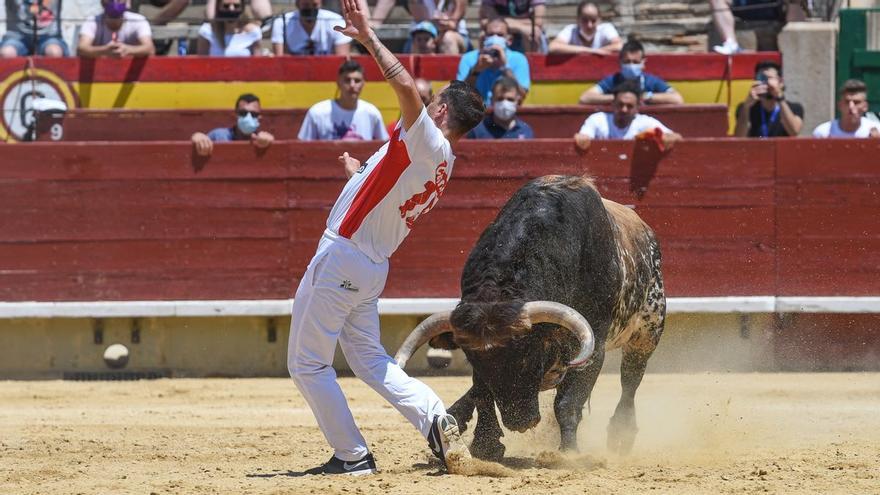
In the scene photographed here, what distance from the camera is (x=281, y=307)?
930 centimetres

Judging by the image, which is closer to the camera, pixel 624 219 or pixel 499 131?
pixel 624 219

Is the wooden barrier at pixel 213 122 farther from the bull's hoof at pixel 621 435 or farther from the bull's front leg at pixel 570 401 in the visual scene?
the bull's front leg at pixel 570 401

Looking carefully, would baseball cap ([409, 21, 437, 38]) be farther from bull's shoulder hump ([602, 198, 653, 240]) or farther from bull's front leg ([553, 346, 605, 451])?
bull's front leg ([553, 346, 605, 451])

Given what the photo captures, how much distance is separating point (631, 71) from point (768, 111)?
3.51 feet

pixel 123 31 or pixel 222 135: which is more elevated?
pixel 123 31

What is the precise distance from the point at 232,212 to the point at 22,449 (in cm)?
355

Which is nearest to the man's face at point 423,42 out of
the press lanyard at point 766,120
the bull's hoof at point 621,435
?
the press lanyard at point 766,120

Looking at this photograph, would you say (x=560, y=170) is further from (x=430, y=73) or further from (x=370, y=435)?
(x=370, y=435)

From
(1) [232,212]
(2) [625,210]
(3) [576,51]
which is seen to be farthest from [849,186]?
(1) [232,212]

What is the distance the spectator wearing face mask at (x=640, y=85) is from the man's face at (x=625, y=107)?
1.52ft

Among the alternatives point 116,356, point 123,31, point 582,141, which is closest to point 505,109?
point 582,141

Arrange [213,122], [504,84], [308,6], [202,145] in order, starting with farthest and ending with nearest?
[308,6], [213,122], [202,145], [504,84]

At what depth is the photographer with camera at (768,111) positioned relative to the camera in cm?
978

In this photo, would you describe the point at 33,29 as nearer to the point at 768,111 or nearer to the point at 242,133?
the point at 242,133
